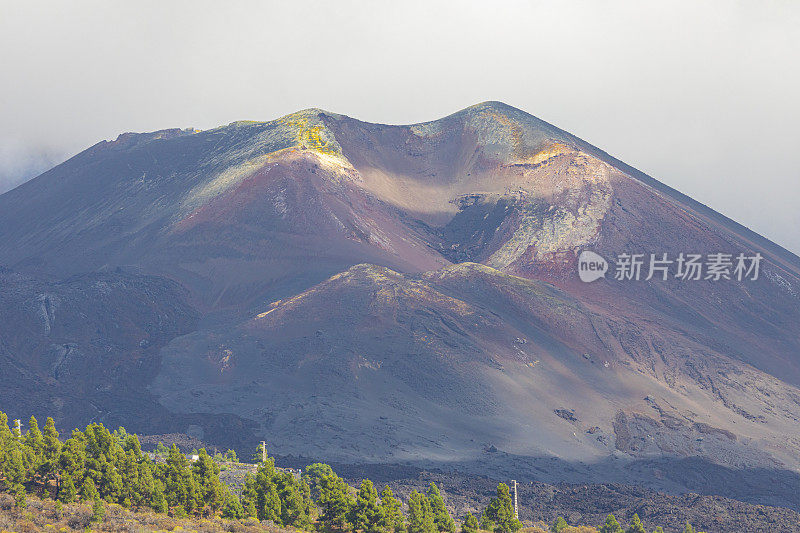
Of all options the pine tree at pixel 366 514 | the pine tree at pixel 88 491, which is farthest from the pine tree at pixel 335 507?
the pine tree at pixel 88 491

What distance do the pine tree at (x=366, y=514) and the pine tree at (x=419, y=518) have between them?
2.71m

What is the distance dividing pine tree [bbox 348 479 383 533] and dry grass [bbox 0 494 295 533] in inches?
269

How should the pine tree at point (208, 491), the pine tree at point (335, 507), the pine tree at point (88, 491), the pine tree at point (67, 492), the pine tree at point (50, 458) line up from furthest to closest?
the pine tree at point (335, 507), the pine tree at point (208, 491), the pine tree at point (50, 458), the pine tree at point (88, 491), the pine tree at point (67, 492)

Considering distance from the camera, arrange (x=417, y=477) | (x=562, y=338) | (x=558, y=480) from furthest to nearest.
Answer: (x=562, y=338) → (x=558, y=480) → (x=417, y=477)

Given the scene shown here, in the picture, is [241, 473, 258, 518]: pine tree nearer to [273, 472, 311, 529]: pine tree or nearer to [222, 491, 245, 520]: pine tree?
[222, 491, 245, 520]: pine tree

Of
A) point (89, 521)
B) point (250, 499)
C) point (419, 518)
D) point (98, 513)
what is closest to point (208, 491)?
point (250, 499)

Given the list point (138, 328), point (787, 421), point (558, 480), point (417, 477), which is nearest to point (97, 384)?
point (138, 328)

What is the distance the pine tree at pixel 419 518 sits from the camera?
6738 centimetres

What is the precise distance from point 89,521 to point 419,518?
2447 cm

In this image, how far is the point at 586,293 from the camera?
191125 mm

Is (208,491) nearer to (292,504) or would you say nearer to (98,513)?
(292,504)

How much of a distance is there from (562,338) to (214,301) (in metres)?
65.8

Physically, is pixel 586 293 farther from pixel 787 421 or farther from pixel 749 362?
pixel 787 421
